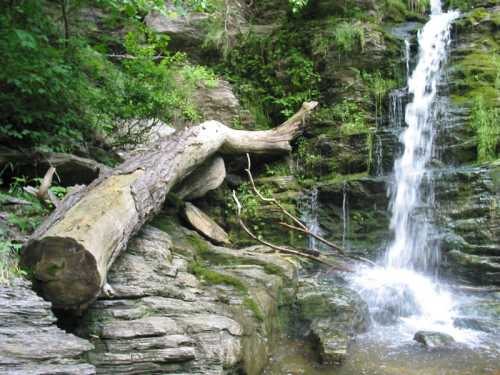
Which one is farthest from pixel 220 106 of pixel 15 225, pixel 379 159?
pixel 15 225

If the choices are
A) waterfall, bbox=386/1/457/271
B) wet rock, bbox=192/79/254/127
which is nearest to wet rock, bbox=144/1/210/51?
wet rock, bbox=192/79/254/127

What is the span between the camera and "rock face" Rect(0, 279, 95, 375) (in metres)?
2.32

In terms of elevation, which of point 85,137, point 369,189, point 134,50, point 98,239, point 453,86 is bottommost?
point 369,189

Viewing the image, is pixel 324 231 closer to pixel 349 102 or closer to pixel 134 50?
pixel 349 102

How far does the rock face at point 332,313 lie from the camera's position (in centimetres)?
453

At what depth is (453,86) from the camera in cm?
877

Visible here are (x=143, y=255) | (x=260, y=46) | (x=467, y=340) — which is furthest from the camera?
(x=260, y=46)

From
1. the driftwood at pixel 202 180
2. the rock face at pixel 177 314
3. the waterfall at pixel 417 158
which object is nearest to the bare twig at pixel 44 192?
the rock face at pixel 177 314

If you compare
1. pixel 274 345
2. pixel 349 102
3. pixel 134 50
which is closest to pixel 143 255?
pixel 274 345

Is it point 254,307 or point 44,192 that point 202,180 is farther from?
point 254,307

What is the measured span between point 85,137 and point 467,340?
19.3 ft

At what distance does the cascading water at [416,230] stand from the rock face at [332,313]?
1.31 feet

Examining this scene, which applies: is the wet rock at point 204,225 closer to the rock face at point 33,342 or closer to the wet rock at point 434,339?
the wet rock at point 434,339

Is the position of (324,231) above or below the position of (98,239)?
below
